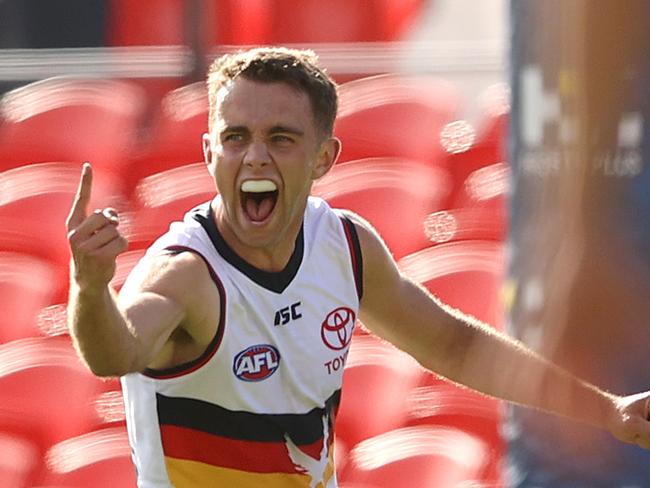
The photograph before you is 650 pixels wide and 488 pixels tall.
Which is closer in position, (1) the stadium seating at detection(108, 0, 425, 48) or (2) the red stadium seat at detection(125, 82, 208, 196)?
(2) the red stadium seat at detection(125, 82, 208, 196)

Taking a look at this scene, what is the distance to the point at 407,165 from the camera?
198 inches

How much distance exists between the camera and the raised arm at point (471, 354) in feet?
9.70

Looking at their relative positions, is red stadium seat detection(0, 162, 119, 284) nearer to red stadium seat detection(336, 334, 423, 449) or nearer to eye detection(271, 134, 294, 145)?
red stadium seat detection(336, 334, 423, 449)

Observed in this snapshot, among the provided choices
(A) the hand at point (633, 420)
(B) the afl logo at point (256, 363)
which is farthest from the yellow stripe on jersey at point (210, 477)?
(A) the hand at point (633, 420)

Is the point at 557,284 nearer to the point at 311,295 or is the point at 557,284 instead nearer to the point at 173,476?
the point at 311,295

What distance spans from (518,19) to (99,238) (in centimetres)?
142

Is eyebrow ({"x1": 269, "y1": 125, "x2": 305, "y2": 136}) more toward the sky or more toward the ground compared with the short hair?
more toward the ground

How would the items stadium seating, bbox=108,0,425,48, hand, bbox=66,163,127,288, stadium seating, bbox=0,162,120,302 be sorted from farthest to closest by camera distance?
stadium seating, bbox=108,0,425,48, stadium seating, bbox=0,162,120,302, hand, bbox=66,163,127,288

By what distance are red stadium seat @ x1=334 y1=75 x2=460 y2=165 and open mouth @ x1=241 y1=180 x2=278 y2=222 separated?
2.32m

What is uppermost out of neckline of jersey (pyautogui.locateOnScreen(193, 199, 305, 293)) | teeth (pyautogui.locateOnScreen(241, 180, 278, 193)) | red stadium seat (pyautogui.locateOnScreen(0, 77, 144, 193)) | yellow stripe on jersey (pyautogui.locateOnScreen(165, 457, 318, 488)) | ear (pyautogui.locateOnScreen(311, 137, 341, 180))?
red stadium seat (pyautogui.locateOnScreen(0, 77, 144, 193))

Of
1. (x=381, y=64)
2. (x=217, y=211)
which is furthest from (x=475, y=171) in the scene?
(x=217, y=211)

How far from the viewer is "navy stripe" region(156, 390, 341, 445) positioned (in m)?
2.69

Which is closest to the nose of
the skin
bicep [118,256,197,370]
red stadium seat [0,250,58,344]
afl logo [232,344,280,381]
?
the skin

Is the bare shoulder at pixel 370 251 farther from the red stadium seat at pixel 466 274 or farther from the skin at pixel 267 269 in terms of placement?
the red stadium seat at pixel 466 274
